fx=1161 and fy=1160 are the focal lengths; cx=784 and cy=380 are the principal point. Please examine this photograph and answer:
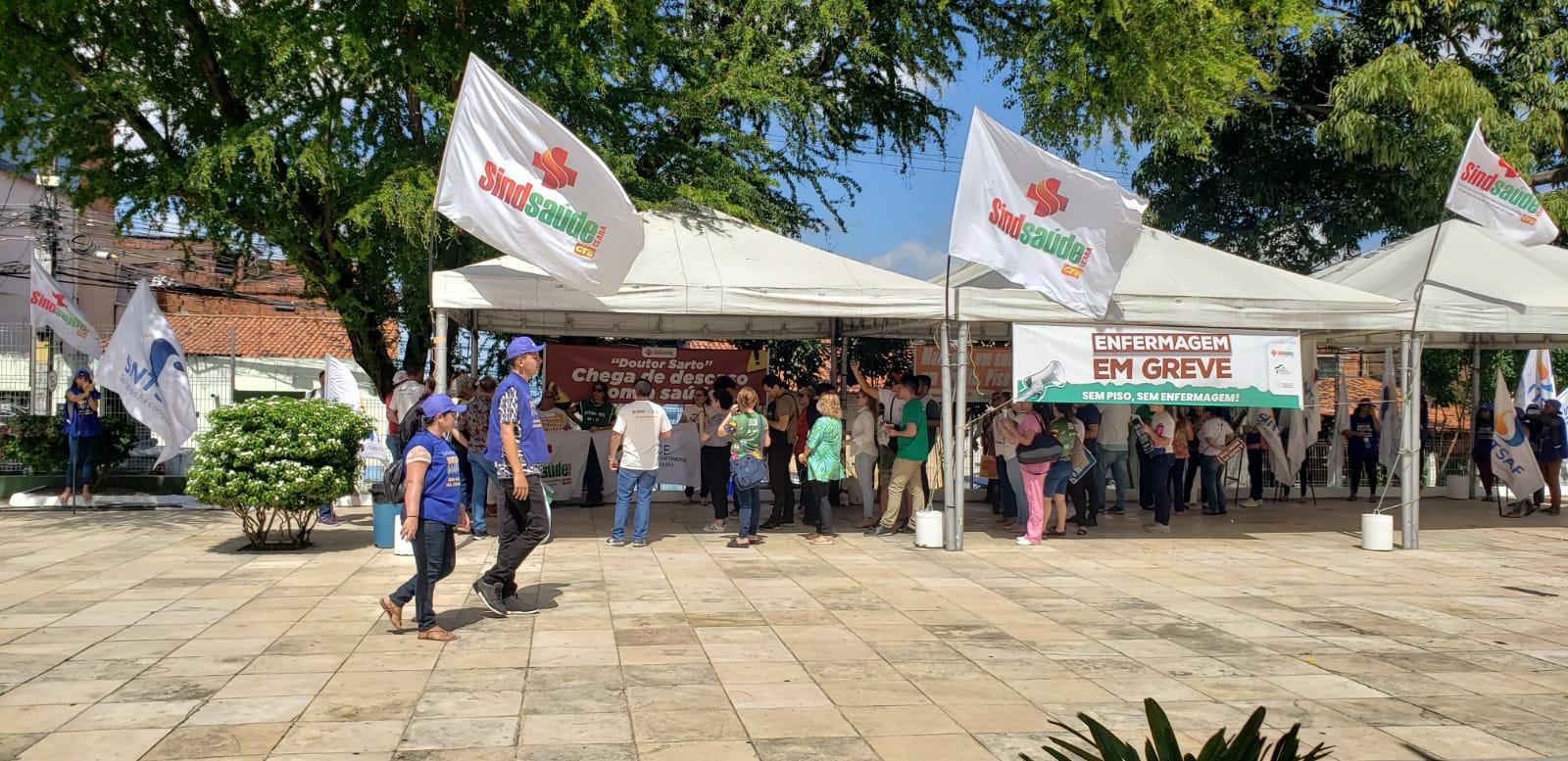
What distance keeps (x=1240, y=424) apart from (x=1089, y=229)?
23.5 feet

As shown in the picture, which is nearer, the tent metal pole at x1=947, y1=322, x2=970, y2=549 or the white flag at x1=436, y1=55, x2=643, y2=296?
the white flag at x1=436, y1=55, x2=643, y2=296

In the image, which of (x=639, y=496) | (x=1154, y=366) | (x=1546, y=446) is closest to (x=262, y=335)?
(x=639, y=496)

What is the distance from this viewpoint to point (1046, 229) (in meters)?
10.9

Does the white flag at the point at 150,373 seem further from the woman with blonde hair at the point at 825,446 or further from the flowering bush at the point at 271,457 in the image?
the woman with blonde hair at the point at 825,446

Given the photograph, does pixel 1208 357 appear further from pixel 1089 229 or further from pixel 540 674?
pixel 540 674

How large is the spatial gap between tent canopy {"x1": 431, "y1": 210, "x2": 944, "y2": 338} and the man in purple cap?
2.77 meters

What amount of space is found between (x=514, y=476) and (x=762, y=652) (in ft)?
6.68

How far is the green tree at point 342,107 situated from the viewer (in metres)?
13.0

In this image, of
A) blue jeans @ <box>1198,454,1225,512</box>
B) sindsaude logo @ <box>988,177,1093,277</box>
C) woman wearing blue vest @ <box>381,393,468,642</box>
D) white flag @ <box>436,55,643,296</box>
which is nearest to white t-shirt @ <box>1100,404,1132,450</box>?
blue jeans @ <box>1198,454,1225,512</box>

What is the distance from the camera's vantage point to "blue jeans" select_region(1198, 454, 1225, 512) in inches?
604

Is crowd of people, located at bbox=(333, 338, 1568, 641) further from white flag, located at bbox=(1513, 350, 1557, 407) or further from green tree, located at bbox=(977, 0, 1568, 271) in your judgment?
green tree, located at bbox=(977, 0, 1568, 271)

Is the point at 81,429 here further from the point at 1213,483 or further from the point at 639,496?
the point at 1213,483

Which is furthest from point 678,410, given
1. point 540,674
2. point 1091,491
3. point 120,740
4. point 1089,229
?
point 120,740

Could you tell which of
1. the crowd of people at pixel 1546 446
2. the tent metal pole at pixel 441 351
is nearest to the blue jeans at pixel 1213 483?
the crowd of people at pixel 1546 446
